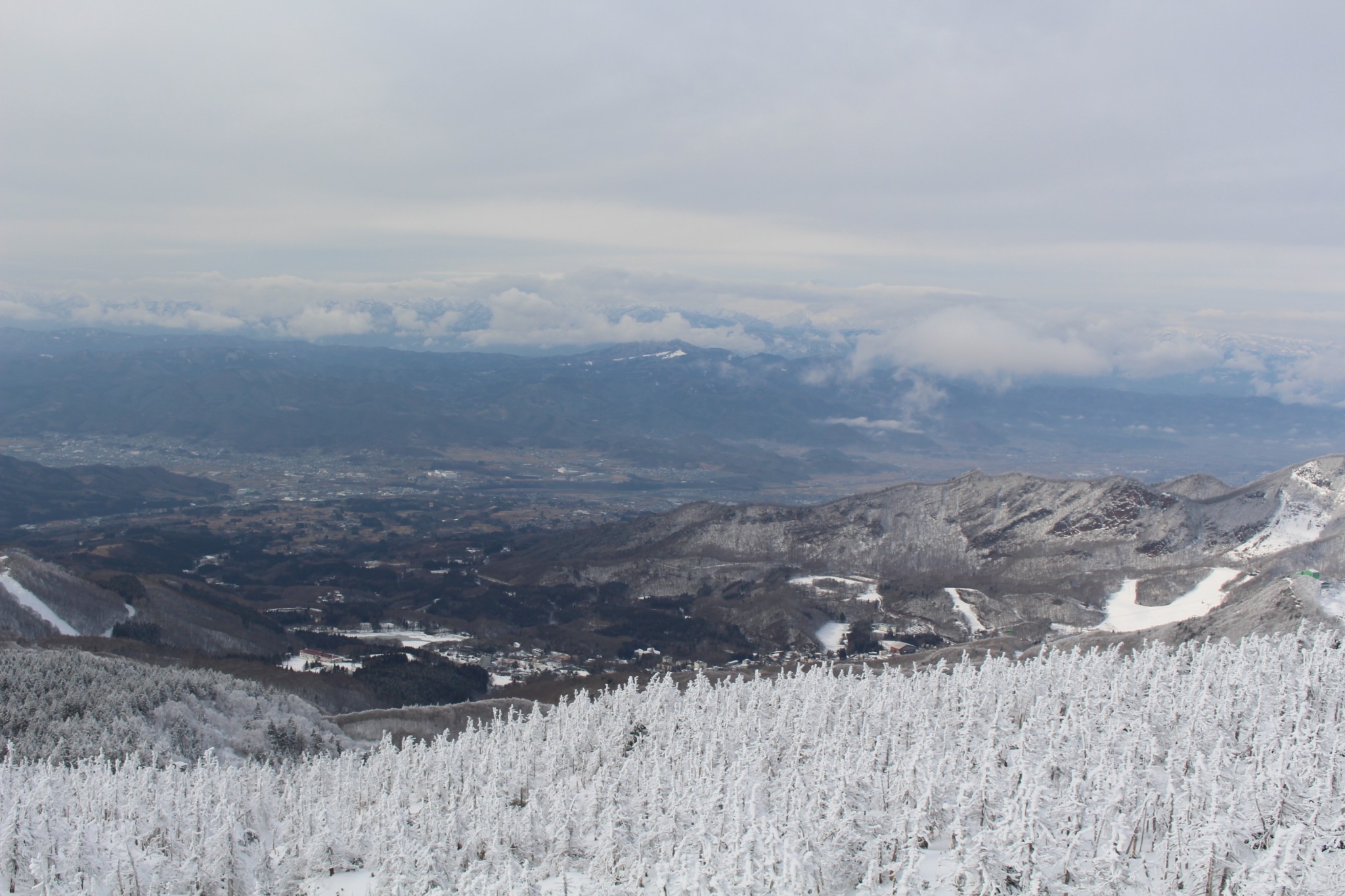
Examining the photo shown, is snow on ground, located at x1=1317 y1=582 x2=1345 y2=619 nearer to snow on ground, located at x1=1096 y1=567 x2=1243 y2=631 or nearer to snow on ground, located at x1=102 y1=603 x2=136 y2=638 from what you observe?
snow on ground, located at x1=1096 y1=567 x2=1243 y2=631

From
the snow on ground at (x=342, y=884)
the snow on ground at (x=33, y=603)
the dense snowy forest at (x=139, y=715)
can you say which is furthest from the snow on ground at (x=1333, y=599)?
the snow on ground at (x=33, y=603)

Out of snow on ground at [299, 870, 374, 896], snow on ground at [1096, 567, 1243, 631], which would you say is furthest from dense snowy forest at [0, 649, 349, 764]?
snow on ground at [1096, 567, 1243, 631]

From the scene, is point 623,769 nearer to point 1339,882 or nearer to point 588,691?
point 1339,882

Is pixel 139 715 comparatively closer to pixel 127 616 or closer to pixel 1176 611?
pixel 127 616

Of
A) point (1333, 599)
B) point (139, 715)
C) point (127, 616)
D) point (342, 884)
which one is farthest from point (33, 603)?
point (1333, 599)

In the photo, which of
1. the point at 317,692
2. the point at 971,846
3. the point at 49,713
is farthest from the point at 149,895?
the point at 317,692
